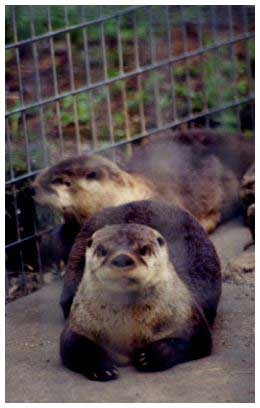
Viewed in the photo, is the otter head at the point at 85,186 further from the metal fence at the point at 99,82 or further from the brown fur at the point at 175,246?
the brown fur at the point at 175,246

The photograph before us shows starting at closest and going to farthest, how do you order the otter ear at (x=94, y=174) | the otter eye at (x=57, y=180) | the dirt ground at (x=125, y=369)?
the dirt ground at (x=125, y=369)
the otter eye at (x=57, y=180)
the otter ear at (x=94, y=174)

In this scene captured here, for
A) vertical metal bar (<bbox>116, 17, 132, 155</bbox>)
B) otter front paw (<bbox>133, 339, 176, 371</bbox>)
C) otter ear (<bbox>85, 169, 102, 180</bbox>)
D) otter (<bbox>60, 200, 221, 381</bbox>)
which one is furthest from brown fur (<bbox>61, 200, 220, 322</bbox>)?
otter ear (<bbox>85, 169, 102, 180</bbox>)

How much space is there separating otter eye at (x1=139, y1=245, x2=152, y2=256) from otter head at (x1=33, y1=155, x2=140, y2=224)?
1.22 meters

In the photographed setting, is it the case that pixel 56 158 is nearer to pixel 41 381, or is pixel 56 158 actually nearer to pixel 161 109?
pixel 161 109

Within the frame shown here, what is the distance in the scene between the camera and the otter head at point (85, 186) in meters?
5.08

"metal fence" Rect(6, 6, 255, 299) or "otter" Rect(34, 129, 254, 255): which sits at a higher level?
"metal fence" Rect(6, 6, 255, 299)

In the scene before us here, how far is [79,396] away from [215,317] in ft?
2.54

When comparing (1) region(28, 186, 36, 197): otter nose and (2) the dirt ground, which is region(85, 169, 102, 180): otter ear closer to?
(1) region(28, 186, 36, 197): otter nose

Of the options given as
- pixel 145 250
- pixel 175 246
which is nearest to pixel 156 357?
pixel 145 250

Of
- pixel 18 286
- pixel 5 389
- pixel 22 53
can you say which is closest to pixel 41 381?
pixel 5 389

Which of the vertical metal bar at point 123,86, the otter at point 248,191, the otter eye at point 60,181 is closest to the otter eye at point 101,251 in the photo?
the vertical metal bar at point 123,86

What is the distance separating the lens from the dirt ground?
366 cm

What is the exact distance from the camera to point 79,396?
3.65m

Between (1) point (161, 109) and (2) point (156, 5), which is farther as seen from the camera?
(1) point (161, 109)
